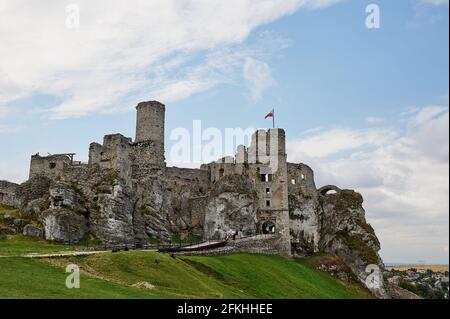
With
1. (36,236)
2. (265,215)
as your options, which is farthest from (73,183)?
(265,215)

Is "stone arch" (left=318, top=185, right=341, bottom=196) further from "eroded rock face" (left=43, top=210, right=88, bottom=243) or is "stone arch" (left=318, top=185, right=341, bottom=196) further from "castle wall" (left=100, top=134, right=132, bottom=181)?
"eroded rock face" (left=43, top=210, right=88, bottom=243)

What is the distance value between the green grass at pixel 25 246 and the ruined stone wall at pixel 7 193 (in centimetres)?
2057

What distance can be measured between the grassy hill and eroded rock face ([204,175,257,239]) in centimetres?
1028

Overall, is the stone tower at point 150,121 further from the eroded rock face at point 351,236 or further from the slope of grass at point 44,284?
the slope of grass at point 44,284

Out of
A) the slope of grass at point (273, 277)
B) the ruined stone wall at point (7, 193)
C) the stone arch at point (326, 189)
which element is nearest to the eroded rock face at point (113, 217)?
the slope of grass at point (273, 277)

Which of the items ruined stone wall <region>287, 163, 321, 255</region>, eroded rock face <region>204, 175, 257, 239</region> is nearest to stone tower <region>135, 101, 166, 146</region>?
eroded rock face <region>204, 175, 257, 239</region>

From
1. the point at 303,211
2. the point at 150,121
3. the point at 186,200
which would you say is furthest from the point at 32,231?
the point at 303,211

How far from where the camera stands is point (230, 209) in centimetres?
7806

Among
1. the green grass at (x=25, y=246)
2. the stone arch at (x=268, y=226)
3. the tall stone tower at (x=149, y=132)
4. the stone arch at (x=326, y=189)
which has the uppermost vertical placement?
the tall stone tower at (x=149, y=132)

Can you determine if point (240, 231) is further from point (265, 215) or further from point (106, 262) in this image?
point (106, 262)

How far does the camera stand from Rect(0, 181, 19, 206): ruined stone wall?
78.6 m

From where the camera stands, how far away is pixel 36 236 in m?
61.1

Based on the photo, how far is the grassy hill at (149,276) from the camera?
110 ft

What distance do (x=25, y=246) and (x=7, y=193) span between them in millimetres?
29496
